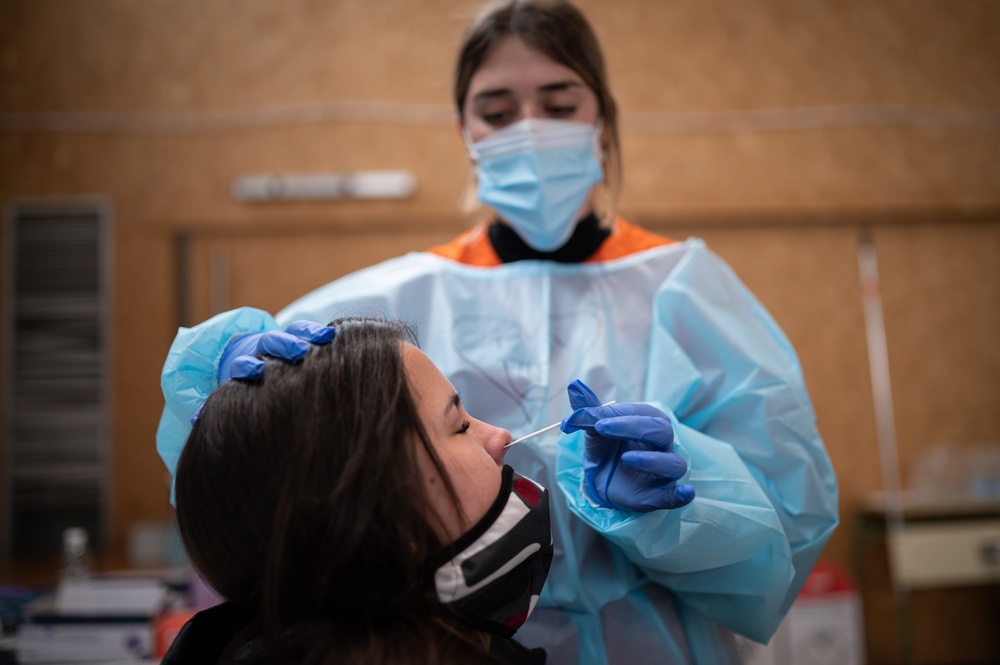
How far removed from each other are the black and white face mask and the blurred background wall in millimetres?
2969

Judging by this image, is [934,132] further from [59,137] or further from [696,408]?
[59,137]

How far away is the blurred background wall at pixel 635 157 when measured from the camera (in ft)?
12.1

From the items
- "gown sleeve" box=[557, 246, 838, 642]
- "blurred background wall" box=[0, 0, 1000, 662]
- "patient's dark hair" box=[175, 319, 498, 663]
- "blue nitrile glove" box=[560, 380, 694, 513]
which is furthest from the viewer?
"blurred background wall" box=[0, 0, 1000, 662]

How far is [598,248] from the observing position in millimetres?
1392

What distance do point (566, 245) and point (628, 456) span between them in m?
0.60

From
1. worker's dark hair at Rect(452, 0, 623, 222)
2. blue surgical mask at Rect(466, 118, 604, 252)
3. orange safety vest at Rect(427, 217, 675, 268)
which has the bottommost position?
orange safety vest at Rect(427, 217, 675, 268)

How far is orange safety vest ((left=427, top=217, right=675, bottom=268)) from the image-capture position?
54.4 inches

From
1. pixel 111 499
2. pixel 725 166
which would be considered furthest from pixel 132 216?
pixel 725 166

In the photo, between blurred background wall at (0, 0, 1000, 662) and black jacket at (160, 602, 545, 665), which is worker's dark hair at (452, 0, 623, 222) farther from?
blurred background wall at (0, 0, 1000, 662)

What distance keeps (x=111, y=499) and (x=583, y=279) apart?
3022mm

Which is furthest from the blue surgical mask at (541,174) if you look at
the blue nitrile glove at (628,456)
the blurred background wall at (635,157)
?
the blurred background wall at (635,157)

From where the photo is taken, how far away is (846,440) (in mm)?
3791

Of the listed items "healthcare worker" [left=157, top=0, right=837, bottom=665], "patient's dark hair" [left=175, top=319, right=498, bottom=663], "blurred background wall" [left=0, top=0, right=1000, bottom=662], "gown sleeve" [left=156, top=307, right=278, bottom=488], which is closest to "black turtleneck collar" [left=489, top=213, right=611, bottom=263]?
"healthcare worker" [left=157, top=0, right=837, bottom=665]

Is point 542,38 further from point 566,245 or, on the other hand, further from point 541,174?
point 566,245
